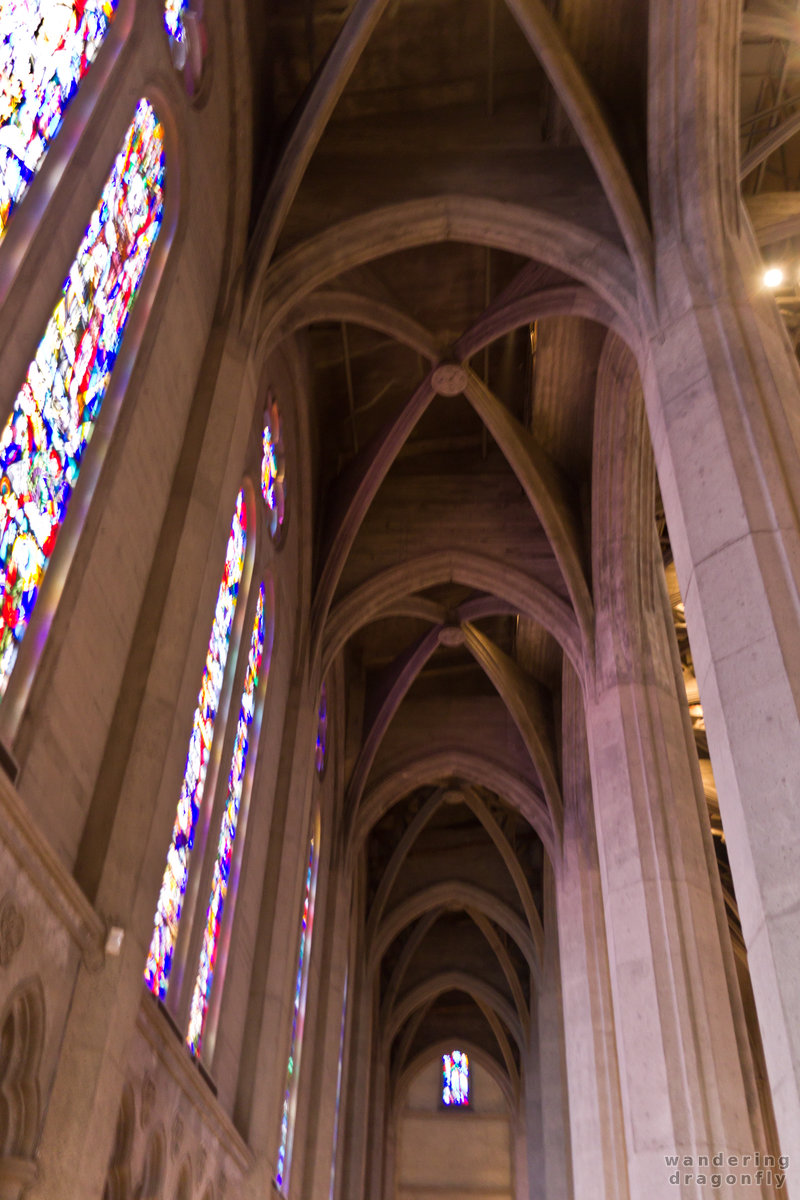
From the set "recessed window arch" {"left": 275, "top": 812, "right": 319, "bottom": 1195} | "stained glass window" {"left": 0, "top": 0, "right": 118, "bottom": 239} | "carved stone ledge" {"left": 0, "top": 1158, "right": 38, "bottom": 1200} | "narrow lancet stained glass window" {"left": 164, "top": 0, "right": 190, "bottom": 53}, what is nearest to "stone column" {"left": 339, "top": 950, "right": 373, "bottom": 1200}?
"recessed window arch" {"left": 275, "top": 812, "right": 319, "bottom": 1195}

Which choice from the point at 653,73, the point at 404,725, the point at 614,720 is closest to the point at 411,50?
the point at 653,73

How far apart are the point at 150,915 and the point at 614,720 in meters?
6.15

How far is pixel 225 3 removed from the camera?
9.15 meters

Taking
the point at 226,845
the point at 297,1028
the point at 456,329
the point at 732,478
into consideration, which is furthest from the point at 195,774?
the point at 456,329

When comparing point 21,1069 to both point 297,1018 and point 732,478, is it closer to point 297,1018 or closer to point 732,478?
point 732,478

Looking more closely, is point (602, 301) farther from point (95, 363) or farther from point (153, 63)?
point (95, 363)

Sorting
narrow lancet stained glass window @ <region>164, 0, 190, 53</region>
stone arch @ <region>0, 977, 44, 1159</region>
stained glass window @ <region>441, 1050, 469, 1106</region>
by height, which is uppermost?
stained glass window @ <region>441, 1050, 469, 1106</region>

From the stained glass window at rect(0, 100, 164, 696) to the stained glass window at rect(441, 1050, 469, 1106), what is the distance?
24057 mm

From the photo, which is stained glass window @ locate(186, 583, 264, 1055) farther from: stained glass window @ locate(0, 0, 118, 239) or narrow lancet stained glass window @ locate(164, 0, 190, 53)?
stained glass window @ locate(0, 0, 118, 239)

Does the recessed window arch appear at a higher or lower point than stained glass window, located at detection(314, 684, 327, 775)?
lower

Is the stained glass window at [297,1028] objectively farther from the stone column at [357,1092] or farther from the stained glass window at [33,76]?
the stained glass window at [33,76]

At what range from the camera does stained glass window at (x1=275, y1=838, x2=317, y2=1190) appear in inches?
474

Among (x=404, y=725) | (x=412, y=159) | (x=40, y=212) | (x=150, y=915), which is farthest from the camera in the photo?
(x=404, y=725)

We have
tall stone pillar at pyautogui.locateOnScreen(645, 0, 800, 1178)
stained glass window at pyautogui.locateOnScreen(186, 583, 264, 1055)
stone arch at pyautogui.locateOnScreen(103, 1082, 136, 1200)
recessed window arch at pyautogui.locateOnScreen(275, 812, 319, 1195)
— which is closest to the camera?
tall stone pillar at pyautogui.locateOnScreen(645, 0, 800, 1178)
